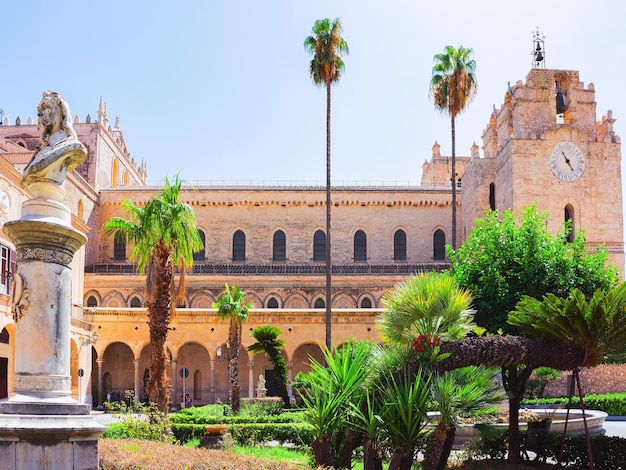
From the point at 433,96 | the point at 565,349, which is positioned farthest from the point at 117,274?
the point at 565,349

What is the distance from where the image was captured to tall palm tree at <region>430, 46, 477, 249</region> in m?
38.6

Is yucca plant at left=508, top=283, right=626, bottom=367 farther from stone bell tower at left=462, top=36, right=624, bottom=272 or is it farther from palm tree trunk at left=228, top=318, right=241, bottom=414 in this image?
stone bell tower at left=462, top=36, right=624, bottom=272

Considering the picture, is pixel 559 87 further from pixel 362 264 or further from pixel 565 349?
pixel 565 349

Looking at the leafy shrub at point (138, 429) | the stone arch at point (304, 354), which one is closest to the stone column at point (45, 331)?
the leafy shrub at point (138, 429)

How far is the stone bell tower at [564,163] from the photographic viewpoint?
4281 cm

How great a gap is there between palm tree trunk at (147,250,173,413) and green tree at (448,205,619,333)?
7531 mm

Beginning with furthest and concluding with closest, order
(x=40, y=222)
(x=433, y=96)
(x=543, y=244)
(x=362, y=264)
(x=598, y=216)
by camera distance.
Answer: (x=362, y=264), (x=598, y=216), (x=433, y=96), (x=543, y=244), (x=40, y=222)

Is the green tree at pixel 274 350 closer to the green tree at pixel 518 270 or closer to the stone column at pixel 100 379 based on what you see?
the green tree at pixel 518 270

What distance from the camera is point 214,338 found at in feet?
122

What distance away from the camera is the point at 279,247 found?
48.7 metres

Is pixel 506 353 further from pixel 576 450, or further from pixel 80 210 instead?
pixel 80 210

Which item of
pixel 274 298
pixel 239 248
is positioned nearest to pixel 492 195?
pixel 274 298

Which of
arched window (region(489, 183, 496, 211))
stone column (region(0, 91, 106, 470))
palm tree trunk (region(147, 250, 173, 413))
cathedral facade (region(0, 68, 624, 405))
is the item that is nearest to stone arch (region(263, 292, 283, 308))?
cathedral facade (region(0, 68, 624, 405))

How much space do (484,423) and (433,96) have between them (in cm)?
3016
